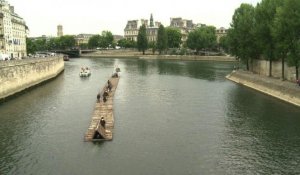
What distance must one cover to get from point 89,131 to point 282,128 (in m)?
21.5

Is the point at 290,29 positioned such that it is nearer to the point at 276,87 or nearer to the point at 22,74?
the point at 276,87

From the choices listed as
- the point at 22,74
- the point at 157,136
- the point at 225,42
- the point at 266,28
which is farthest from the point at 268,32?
the point at 22,74

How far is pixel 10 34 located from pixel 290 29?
3720 inches

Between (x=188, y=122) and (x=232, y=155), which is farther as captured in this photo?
(x=188, y=122)

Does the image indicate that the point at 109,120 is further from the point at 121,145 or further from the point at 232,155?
the point at 232,155

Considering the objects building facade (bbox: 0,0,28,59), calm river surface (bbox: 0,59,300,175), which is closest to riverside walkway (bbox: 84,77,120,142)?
calm river surface (bbox: 0,59,300,175)

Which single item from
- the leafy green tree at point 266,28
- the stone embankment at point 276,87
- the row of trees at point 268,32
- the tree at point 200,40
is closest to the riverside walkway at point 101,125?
the stone embankment at point 276,87

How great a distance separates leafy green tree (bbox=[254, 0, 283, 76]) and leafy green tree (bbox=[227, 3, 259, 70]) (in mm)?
3767

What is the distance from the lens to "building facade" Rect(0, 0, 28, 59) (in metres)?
112

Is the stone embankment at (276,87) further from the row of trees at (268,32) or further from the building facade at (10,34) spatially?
the building facade at (10,34)

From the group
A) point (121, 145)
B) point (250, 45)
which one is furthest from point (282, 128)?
point (250, 45)

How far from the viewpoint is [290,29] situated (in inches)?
2376

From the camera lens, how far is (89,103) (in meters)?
58.9

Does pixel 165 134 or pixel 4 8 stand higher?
pixel 4 8
